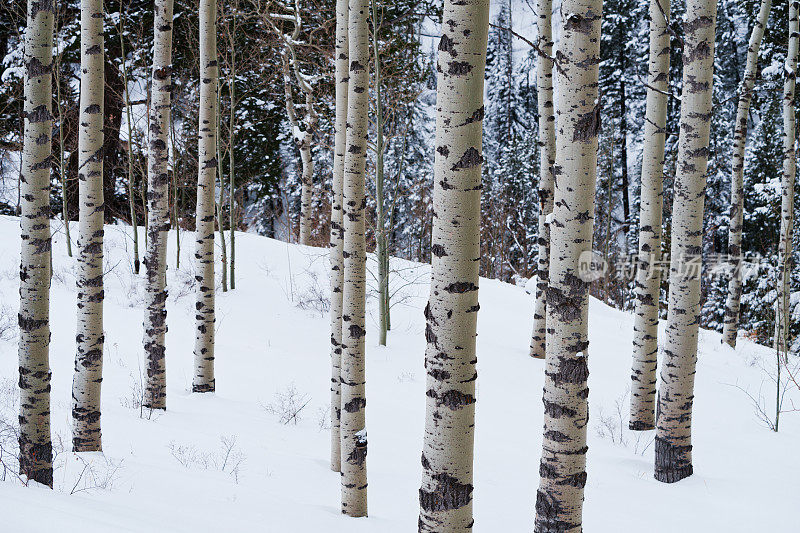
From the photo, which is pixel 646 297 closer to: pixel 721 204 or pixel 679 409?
pixel 679 409

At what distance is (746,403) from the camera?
25.3 ft

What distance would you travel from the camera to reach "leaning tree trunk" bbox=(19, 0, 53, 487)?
3.22m

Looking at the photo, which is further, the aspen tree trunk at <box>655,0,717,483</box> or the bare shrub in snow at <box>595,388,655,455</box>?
the bare shrub in snow at <box>595,388,655,455</box>

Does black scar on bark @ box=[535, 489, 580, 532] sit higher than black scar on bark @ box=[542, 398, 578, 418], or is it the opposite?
black scar on bark @ box=[542, 398, 578, 418]

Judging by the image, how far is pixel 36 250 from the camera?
3346 mm

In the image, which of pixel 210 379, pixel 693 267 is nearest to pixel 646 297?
pixel 693 267

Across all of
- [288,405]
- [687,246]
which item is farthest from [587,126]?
[288,405]

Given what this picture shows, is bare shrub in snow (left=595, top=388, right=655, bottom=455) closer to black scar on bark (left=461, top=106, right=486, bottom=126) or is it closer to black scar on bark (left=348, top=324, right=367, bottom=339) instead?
black scar on bark (left=348, top=324, right=367, bottom=339)

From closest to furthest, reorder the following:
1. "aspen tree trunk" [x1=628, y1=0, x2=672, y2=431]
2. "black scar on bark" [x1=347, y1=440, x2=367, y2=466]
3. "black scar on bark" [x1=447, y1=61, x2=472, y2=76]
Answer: "black scar on bark" [x1=447, y1=61, x2=472, y2=76] → "black scar on bark" [x1=347, y1=440, x2=367, y2=466] → "aspen tree trunk" [x1=628, y1=0, x2=672, y2=431]

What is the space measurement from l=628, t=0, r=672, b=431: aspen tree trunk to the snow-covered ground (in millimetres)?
998

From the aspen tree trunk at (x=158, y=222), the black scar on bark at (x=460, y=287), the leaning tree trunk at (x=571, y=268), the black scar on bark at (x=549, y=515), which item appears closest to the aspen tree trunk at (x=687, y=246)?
the leaning tree trunk at (x=571, y=268)

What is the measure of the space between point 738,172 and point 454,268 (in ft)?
35.3

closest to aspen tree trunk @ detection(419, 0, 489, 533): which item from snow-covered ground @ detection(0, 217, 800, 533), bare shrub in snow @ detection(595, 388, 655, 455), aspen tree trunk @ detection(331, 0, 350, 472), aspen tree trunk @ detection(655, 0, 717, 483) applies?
snow-covered ground @ detection(0, 217, 800, 533)

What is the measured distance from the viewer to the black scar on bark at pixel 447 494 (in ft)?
7.80
